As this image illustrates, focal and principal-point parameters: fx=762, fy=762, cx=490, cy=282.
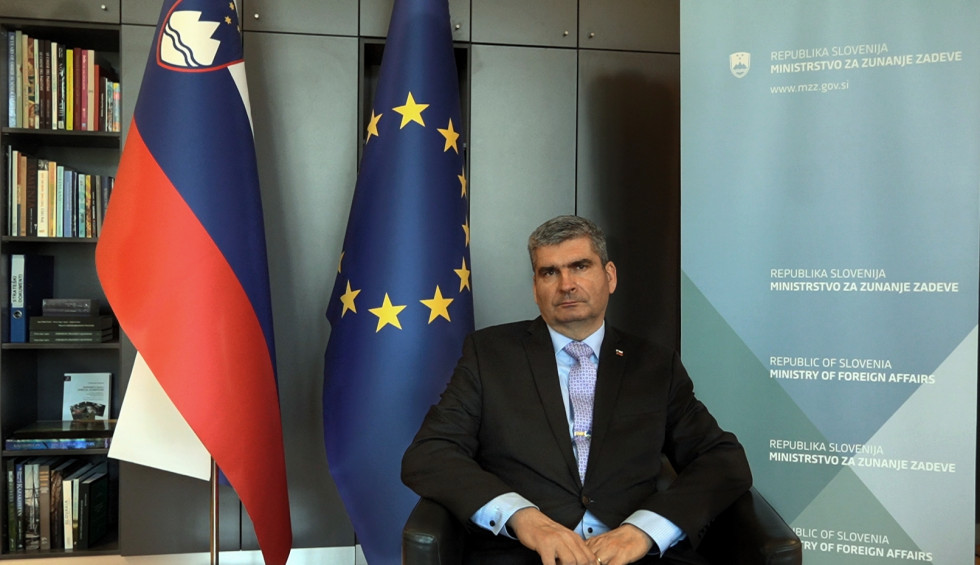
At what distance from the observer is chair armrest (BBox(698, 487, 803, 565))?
157 cm

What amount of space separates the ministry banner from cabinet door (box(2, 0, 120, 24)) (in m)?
2.25

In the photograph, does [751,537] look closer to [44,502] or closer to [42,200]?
[44,502]

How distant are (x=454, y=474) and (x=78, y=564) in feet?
7.29

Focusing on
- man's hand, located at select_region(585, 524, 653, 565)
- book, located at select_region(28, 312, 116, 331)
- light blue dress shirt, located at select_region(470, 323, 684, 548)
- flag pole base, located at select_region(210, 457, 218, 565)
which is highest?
book, located at select_region(28, 312, 116, 331)

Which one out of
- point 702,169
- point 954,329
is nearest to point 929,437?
point 954,329

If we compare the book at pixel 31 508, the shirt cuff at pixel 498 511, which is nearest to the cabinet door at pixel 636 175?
the shirt cuff at pixel 498 511

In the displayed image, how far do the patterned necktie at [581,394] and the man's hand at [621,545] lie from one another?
0.23 metres

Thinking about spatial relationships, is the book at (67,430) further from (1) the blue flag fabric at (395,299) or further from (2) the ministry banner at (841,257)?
(2) the ministry banner at (841,257)

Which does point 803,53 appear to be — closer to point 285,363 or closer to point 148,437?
point 285,363

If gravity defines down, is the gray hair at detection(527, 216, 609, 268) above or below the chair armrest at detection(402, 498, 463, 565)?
above

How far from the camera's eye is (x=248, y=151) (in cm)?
258

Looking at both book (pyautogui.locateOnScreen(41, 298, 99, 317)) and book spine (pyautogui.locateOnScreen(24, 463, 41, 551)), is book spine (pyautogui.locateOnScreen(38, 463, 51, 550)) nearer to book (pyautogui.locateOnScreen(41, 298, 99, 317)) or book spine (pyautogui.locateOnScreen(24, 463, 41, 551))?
book spine (pyautogui.locateOnScreen(24, 463, 41, 551))

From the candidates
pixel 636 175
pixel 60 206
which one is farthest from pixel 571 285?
pixel 60 206

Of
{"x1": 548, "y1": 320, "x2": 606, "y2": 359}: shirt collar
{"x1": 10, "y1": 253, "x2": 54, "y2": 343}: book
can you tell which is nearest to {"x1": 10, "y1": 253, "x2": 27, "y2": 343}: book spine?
{"x1": 10, "y1": 253, "x2": 54, "y2": 343}: book
